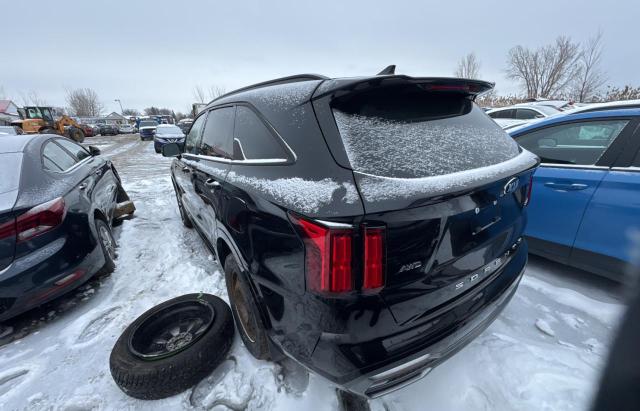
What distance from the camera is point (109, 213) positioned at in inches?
159

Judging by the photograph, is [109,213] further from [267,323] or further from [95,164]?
[267,323]

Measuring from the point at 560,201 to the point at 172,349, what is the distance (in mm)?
3659

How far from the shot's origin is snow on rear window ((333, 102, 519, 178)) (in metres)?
1.34

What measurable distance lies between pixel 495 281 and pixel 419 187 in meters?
0.94

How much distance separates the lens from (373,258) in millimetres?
1188

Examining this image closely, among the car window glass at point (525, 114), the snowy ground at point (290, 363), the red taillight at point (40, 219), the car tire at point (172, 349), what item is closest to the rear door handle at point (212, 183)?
→ the car tire at point (172, 349)

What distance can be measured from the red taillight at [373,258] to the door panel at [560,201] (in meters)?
2.51

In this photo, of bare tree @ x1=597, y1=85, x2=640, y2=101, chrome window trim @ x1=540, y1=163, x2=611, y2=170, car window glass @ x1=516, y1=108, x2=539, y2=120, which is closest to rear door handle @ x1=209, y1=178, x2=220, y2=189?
chrome window trim @ x1=540, y1=163, x2=611, y2=170

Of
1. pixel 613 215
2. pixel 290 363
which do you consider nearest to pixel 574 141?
pixel 613 215

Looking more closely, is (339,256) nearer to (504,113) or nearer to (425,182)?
(425,182)

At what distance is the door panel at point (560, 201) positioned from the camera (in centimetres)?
254

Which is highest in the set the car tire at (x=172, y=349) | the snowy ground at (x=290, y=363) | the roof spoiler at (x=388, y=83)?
the roof spoiler at (x=388, y=83)

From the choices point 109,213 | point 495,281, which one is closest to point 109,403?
point 495,281

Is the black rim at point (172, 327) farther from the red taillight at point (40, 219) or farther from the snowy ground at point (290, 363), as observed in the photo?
the red taillight at point (40, 219)
